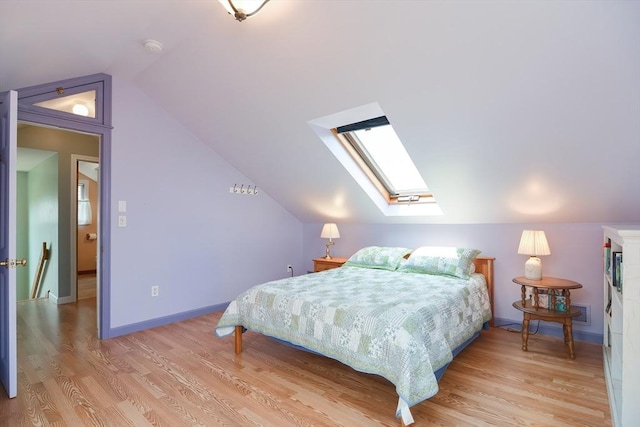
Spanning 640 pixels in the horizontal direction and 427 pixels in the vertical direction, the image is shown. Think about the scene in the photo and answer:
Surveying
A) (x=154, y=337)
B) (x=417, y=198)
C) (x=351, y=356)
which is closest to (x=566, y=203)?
(x=417, y=198)

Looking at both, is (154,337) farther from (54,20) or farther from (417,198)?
(417,198)

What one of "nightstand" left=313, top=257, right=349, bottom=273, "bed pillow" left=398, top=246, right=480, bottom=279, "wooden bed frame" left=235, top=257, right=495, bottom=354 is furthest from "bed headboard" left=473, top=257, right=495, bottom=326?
"nightstand" left=313, top=257, right=349, bottom=273

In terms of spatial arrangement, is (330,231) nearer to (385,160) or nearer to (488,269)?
(385,160)

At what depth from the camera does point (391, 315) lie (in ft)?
6.66

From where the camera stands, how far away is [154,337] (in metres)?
3.17

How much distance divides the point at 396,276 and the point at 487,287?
0.98 meters

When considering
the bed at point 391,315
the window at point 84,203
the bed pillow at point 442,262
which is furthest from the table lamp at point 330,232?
the window at point 84,203

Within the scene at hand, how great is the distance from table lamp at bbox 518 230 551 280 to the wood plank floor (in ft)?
2.05

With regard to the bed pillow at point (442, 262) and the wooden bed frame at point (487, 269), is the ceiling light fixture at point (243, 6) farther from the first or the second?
the wooden bed frame at point (487, 269)

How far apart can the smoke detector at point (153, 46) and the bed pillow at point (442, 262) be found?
120 inches

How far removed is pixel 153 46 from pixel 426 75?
2.11 meters

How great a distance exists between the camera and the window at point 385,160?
11.1 ft

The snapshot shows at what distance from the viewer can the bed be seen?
184 centimetres

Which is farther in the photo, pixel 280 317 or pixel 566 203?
pixel 566 203
